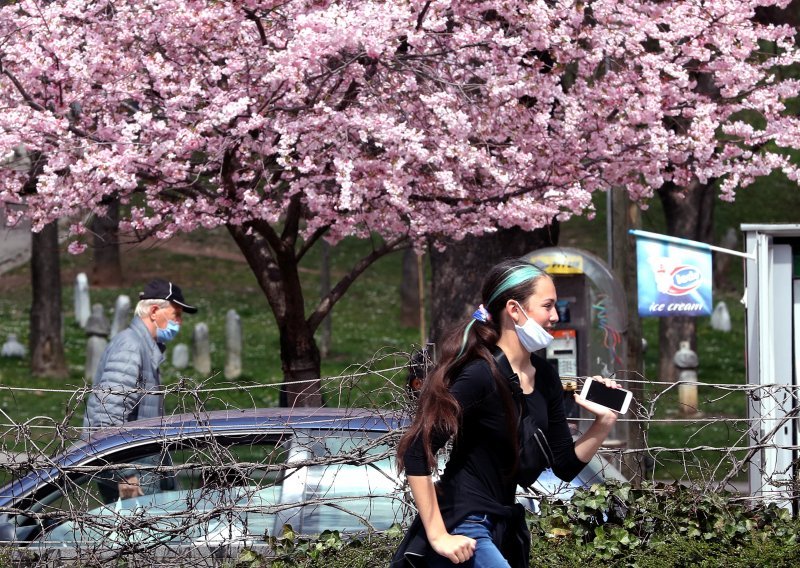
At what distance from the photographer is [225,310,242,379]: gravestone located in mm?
21547

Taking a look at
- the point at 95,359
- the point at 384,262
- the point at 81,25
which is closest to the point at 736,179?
the point at 81,25

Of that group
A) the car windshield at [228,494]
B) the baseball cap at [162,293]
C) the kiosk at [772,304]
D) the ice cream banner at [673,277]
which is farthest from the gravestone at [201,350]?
the car windshield at [228,494]

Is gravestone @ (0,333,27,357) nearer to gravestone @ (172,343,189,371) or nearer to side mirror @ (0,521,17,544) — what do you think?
gravestone @ (172,343,189,371)

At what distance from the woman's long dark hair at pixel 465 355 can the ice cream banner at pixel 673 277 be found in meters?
5.61

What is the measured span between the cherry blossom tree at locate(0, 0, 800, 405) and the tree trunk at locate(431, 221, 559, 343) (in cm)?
170

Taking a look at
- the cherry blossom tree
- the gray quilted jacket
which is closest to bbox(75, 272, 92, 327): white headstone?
the cherry blossom tree

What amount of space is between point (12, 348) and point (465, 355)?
20720 mm

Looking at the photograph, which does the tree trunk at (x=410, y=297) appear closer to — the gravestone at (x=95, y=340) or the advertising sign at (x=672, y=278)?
the gravestone at (x=95, y=340)

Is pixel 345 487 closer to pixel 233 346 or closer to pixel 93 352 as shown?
pixel 233 346

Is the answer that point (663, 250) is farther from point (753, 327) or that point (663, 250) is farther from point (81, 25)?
point (81, 25)

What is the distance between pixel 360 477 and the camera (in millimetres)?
5840

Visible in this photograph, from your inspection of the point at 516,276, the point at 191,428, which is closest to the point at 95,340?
the point at 191,428

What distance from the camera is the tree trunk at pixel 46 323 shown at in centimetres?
2117

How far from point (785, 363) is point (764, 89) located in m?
3.48
